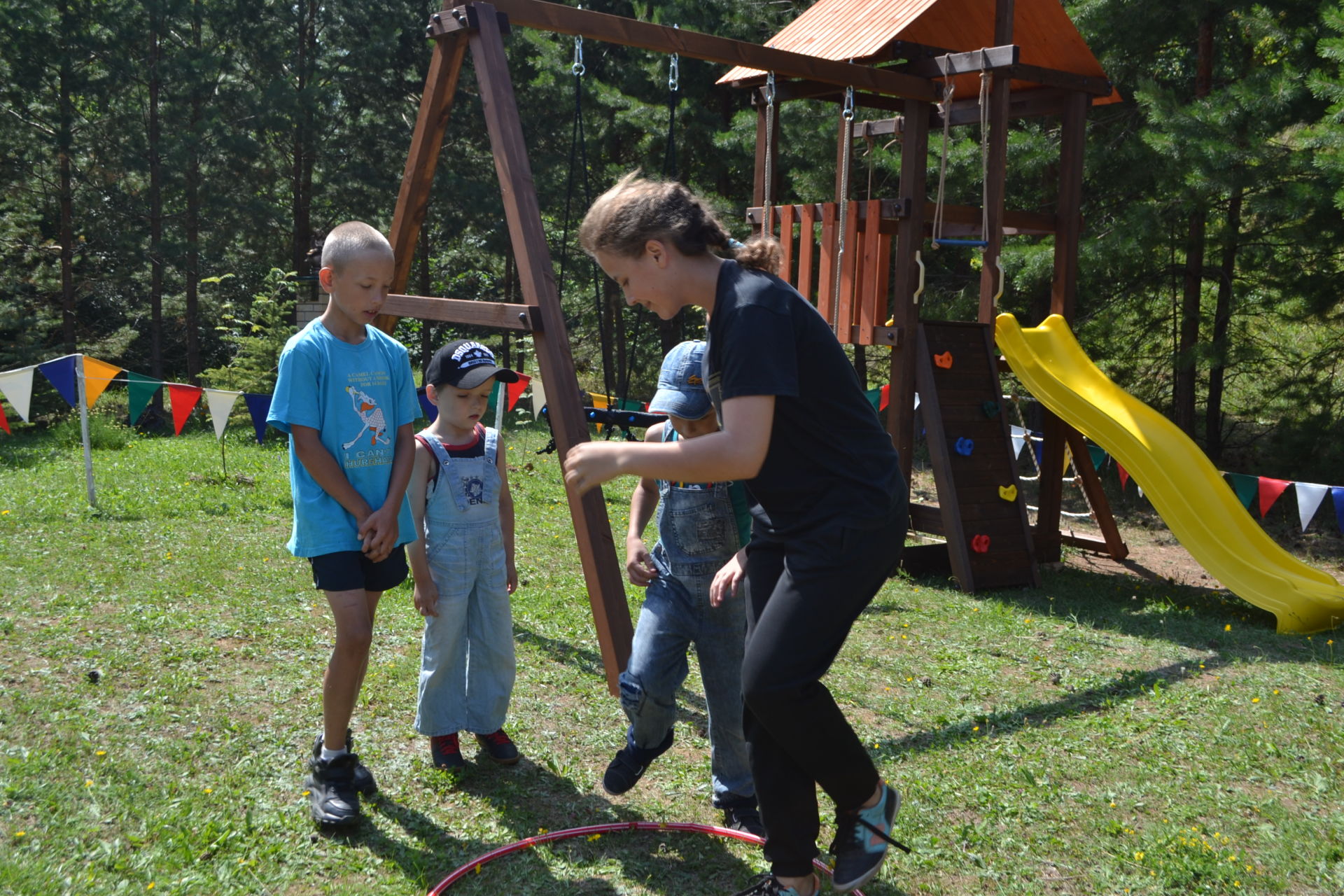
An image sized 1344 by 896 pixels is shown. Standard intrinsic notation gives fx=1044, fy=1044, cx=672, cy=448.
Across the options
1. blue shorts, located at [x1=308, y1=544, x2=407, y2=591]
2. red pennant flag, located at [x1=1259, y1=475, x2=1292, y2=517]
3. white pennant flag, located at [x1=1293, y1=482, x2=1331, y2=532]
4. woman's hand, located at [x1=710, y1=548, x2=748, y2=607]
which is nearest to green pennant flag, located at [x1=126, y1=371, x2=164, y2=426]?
blue shorts, located at [x1=308, y1=544, x2=407, y2=591]

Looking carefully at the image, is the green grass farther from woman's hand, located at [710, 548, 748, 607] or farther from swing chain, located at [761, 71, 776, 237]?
swing chain, located at [761, 71, 776, 237]

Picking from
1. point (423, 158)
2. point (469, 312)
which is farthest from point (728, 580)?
point (423, 158)

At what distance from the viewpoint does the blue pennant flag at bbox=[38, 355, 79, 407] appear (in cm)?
802

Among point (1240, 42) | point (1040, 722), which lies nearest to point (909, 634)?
point (1040, 722)

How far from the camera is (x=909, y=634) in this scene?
5.67m

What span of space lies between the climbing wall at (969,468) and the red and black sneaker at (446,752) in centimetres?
417

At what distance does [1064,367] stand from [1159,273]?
462cm

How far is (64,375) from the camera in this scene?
26.5 feet

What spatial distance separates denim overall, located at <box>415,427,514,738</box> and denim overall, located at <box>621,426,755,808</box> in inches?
27.2

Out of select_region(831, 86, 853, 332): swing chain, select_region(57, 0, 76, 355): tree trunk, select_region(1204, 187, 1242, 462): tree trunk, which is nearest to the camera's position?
select_region(831, 86, 853, 332): swing chain

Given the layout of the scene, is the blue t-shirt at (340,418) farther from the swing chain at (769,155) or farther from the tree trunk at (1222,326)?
the tree trunk at (1222,326)

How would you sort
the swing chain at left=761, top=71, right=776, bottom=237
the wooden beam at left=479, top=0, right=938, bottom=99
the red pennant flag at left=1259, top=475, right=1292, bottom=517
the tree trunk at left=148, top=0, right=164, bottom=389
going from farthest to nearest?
1. the tree trunk at left=148, top=0, right=164, bottom=389
2. the red pennant flag at left=1259, top=475, right=1292, bottom=517
3. the swing chain at left=761, top=71, right=776, bottom=237
4. the wooden beam at left=479, top=0, right=938, bottom=99

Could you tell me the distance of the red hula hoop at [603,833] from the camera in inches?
115

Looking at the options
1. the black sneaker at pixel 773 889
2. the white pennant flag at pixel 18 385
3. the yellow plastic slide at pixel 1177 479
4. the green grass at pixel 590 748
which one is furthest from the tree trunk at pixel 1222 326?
the white pennant flag at pixel 18 385
